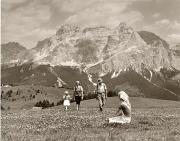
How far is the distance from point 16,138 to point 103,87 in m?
23.0

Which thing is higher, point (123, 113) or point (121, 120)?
point (123, 113)

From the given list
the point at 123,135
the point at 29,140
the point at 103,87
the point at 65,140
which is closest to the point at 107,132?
the point at 123,135

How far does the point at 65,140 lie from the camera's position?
1900 centimetres

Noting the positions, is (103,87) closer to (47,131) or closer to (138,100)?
(47,131)

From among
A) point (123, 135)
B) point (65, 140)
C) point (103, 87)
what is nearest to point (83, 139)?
point (65, 140)

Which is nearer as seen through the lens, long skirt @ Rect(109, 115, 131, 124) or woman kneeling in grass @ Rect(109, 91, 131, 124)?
long skirt @ Rect(109, 115, 131, 124)

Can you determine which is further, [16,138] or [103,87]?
[103,87]

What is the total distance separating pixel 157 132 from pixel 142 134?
1195 millimetres

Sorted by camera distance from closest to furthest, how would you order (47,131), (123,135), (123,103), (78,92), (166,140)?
(166,140)
(123,135)
(47,131)
(123,103)
(78,92)

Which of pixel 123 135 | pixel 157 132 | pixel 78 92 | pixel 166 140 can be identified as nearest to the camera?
pixel 166 140

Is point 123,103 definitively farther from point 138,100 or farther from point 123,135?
point 138,100

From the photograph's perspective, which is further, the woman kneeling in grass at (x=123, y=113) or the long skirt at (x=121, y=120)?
the woman kneeling in grass at (x=123, y=113)

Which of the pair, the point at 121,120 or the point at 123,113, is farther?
the point at 123,113

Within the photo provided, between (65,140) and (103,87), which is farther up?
(103,87)
